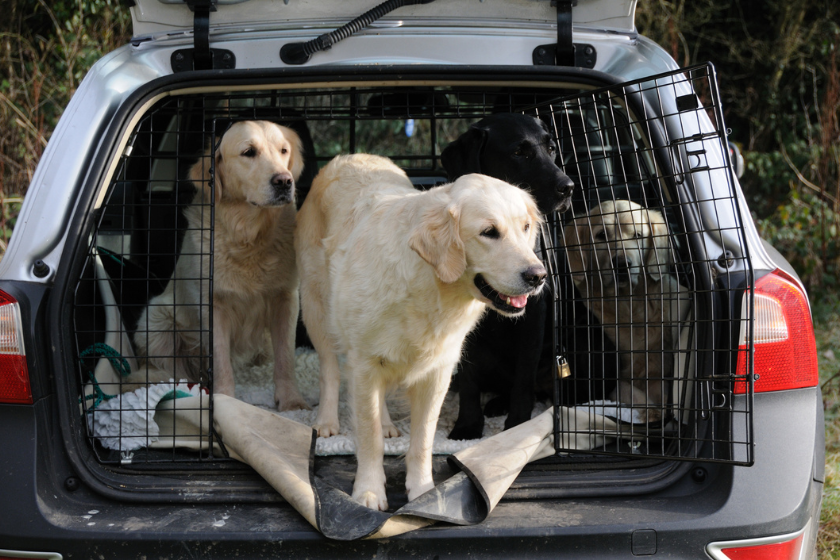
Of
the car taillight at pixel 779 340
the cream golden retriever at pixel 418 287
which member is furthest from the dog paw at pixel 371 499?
the car taillight at pixel 779 340

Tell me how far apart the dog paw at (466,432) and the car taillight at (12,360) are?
1443mm

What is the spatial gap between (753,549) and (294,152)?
2324 mm

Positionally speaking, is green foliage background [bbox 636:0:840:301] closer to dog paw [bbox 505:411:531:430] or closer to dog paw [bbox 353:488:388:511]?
dog paw [bbox 505:411:531:430]

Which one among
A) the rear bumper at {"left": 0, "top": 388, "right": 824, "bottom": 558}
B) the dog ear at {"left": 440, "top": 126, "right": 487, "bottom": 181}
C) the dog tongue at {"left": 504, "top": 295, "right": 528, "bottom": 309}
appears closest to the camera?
the rear bumper at {"left": 0, "top": 388, "right": 824, "bottom": 558}

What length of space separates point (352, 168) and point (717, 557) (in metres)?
1.71

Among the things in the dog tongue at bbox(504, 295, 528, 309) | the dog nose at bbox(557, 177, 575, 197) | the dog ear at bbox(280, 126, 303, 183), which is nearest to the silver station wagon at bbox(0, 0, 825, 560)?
the dog nose at bbox(557, 177, 575, 197)

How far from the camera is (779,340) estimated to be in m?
1.86

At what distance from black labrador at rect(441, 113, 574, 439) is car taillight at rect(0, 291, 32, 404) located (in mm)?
1446

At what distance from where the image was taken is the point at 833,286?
6371mm

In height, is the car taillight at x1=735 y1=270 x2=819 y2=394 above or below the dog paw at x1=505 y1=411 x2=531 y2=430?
above

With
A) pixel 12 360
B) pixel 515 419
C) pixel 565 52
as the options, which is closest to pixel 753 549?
pixel 515 419

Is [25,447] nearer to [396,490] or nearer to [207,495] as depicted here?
[207,495]

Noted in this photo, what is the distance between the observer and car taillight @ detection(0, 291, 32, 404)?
178cm

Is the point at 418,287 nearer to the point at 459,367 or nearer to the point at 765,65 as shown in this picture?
the point at 459,367
